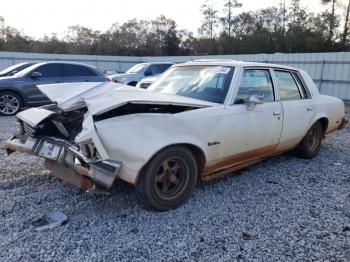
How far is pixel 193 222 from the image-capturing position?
320 cm

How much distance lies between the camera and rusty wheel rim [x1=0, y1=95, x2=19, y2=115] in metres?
9.31

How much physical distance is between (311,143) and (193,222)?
10.9ft

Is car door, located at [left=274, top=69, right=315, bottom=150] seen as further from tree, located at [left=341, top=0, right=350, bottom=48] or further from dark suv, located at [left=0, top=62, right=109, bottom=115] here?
tree, located at [left=341, top=0, right=350, bottom=48]

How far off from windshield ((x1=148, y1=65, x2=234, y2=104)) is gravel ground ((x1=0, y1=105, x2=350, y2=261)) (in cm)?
122

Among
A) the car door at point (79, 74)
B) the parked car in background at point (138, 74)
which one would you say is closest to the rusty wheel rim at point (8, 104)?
the car door at point (79, 74)

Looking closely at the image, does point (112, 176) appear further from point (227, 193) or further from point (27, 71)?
point (27, 71)

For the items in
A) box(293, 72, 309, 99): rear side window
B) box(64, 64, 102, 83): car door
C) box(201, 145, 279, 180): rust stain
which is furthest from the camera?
box(64, 64, 102, 83): car door

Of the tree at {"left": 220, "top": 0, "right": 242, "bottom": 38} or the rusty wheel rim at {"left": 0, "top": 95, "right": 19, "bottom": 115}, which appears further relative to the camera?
the tree at {"left": 220, "top": 0, "right": 242, "bottom": 38}

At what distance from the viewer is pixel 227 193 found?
394 centimetres

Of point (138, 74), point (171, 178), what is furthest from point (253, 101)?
point (138, 74)

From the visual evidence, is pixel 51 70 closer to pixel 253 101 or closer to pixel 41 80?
pixel 41 80

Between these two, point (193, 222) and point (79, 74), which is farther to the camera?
point (79, 74)

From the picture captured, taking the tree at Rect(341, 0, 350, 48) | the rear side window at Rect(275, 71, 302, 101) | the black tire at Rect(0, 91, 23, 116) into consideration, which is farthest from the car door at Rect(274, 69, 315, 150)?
the tree at Rect(341, 0, 350, 48)

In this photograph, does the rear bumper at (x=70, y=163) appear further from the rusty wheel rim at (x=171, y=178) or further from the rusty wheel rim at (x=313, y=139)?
the rusty wheel rim at (x=313, y=139)
